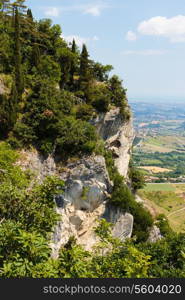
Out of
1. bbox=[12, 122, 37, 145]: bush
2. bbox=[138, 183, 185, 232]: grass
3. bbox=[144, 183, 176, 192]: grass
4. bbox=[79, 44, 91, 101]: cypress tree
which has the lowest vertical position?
bbox=[144, 183, 176, 192]: grass

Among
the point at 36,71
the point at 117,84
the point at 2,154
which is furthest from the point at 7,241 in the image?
the point at 117,84

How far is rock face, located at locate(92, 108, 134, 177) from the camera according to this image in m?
28.6

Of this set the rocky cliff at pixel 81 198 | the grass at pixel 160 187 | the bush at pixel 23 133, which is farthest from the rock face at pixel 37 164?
the grass at pixel 160 187

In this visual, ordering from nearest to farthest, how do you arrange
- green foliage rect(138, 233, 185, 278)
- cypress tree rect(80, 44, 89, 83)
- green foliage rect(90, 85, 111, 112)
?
green foliage rect(138, 233, 185, 278) → green foliage rect(90, 85, 111, 112) → cypress tree rect(80, 44, 89, 83)

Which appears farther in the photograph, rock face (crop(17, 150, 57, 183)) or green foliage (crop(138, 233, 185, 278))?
rock face (crop(17, 150, 57, 183))

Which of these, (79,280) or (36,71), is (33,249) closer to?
(79,280)

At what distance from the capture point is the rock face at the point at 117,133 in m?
28.6

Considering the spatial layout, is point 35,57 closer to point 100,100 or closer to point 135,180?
point 100,100

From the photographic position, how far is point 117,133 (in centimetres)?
3180

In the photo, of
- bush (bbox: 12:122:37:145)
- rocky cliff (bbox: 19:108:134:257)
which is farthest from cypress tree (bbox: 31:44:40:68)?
rocky cliff (bbox: 19:108:134:257)

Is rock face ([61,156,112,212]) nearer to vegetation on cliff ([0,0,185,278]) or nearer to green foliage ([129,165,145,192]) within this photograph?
vegetation on cliff ([0,0,185,278])

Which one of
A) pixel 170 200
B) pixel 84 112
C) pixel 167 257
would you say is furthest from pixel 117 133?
→ pixel 170 200

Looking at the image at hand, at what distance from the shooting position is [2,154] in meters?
17.0

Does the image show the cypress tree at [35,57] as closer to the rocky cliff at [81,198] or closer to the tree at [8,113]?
the tree at [8,113]
